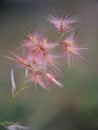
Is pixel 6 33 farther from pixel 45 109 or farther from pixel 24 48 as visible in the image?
pixel 45 109

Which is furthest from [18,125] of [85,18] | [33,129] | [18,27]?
[85,18]

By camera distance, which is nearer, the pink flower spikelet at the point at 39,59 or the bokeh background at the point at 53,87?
the pink flower spikelet at the point at 39,59

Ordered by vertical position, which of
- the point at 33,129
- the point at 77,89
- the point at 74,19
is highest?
the point at 74,19

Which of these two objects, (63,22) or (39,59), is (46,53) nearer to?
(39,59)

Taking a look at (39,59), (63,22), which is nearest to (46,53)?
(39,59)

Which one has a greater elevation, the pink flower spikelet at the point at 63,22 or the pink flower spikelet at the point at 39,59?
the pink flower spikelet at the point at 63,22
